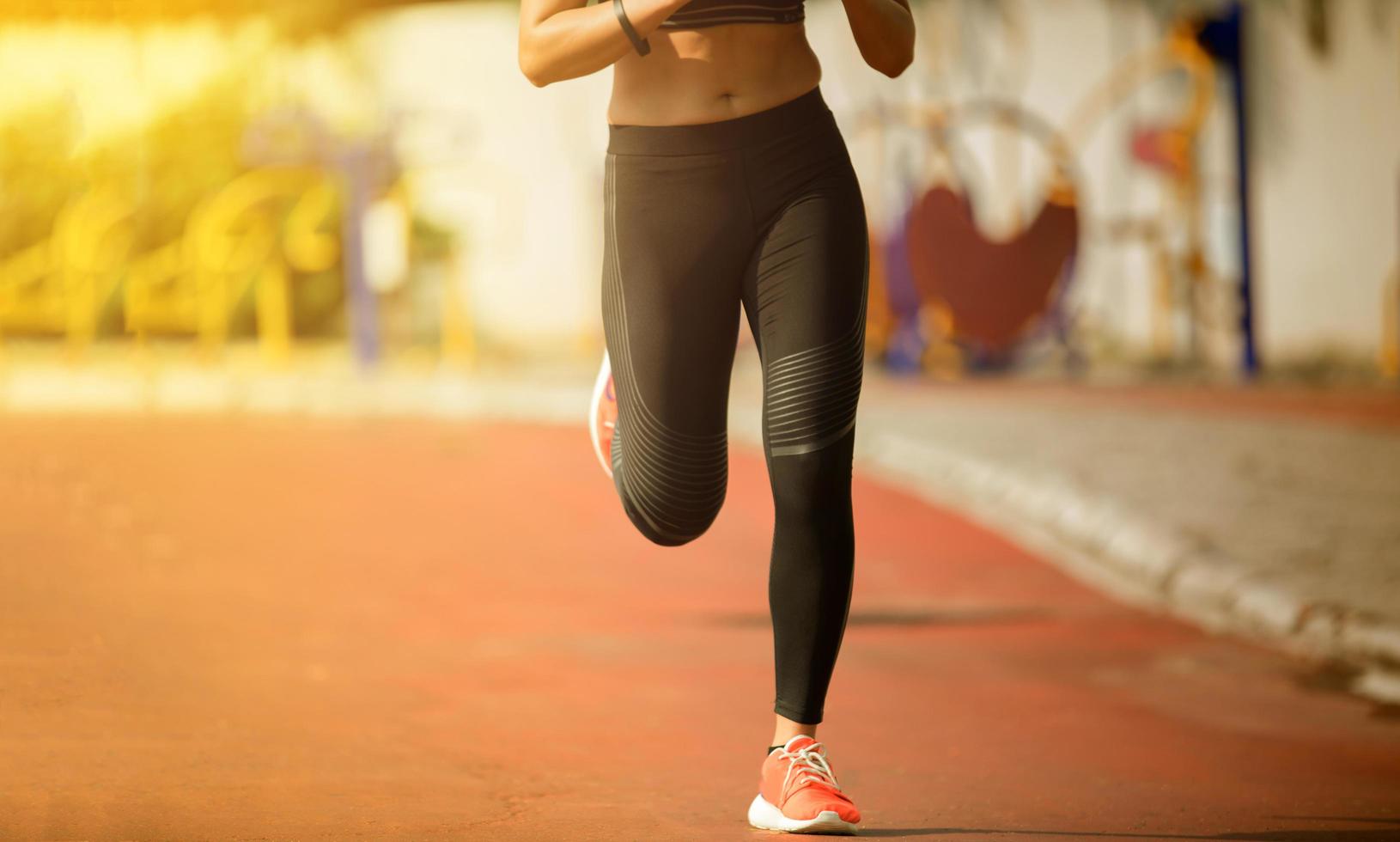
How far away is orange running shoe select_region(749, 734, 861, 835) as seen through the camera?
12.8ft

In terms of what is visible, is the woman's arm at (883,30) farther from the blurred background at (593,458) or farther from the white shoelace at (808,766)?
the blurred background at (593,458)

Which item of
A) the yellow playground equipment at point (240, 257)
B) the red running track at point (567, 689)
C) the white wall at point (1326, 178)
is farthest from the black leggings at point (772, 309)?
the white wall at point (1326, 178)

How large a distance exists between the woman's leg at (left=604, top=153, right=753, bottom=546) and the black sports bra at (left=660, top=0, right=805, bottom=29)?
0.25 m

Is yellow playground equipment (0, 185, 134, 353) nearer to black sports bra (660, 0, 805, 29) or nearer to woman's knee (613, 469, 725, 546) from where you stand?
woman's knee (613, 469, 725, 546)

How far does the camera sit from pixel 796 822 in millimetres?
3934

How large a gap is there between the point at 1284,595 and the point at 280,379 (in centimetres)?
1119

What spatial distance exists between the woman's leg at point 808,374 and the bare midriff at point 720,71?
0.11 meters

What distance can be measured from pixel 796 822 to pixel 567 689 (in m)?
1.96

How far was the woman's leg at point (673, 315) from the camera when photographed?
398 centimetres

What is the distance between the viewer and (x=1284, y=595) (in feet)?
23.0

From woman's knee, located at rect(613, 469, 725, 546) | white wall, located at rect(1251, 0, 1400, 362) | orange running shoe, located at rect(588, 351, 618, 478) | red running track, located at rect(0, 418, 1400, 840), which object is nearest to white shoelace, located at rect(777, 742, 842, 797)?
red running track, located at rect(0, 418, 1400, 840)

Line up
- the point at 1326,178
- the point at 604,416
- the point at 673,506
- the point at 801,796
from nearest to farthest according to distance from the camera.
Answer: the point at 801,796
the point at 673,506
the point at 604,416
the point at 1326,178

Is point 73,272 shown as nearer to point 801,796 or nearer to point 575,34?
point 575,34

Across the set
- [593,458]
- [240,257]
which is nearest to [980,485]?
[593,458]
